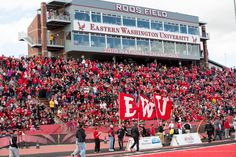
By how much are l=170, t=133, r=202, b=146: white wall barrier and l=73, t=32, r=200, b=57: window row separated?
2359 cm

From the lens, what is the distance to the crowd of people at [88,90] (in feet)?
113

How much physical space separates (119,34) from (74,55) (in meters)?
6.69

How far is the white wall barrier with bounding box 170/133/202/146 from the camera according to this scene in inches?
1208

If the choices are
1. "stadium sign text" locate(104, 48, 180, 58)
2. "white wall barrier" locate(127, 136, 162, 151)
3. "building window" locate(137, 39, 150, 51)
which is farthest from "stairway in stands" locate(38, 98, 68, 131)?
"building window" locate(137, 39, 150, 51)

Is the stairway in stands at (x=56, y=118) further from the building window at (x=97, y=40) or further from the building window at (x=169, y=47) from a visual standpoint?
the building window at (x=169, y=47)

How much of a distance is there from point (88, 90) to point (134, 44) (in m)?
18.7

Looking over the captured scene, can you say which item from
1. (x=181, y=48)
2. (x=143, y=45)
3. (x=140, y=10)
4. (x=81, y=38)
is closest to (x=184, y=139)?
(x=81, y=38)

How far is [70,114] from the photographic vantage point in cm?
3606

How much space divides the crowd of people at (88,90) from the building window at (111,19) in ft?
23.9

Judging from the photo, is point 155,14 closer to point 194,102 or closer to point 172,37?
point 172,37

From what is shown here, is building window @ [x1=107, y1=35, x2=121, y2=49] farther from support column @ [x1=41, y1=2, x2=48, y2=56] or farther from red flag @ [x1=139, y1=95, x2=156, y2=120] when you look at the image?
red flag @ [x1=139, y1=95, x2=156, y2=120]

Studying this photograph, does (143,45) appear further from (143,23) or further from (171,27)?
(171,27)

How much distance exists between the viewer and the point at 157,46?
200 ft

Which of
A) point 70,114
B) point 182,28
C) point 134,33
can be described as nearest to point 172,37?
point 182,28
